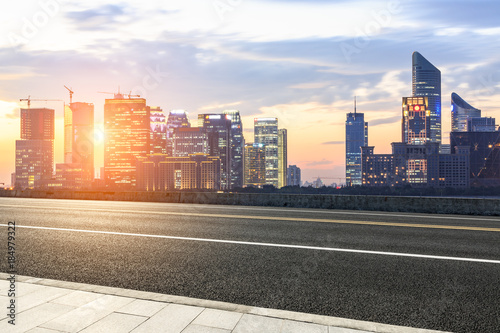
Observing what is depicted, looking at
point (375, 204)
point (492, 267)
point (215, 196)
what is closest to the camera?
point (492, 267)

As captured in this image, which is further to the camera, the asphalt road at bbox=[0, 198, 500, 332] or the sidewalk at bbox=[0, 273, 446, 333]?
the asphalt road at bbox=[0, 198, 500, 332]

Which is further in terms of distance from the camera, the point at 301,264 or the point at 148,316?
the point at 301,264

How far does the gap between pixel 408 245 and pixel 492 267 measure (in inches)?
77.0

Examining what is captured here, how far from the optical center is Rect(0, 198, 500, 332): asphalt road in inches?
187

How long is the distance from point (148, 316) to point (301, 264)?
10.6ft

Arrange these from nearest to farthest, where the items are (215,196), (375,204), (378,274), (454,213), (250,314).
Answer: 1. (250,314)
2. (378,274)
3. (454,213)
4. (375,204)
5. (215,196)

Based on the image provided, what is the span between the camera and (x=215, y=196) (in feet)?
71.5

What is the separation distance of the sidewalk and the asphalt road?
448mm

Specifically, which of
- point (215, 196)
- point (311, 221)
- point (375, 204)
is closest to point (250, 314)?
point (311, 221)

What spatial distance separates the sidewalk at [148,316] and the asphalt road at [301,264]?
17.6 inches

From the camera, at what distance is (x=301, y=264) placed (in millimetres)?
6684

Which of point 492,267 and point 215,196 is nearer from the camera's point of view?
point 492,267

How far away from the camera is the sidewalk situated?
389cm

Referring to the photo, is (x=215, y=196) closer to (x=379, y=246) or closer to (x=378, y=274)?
(x=379, y=246)
